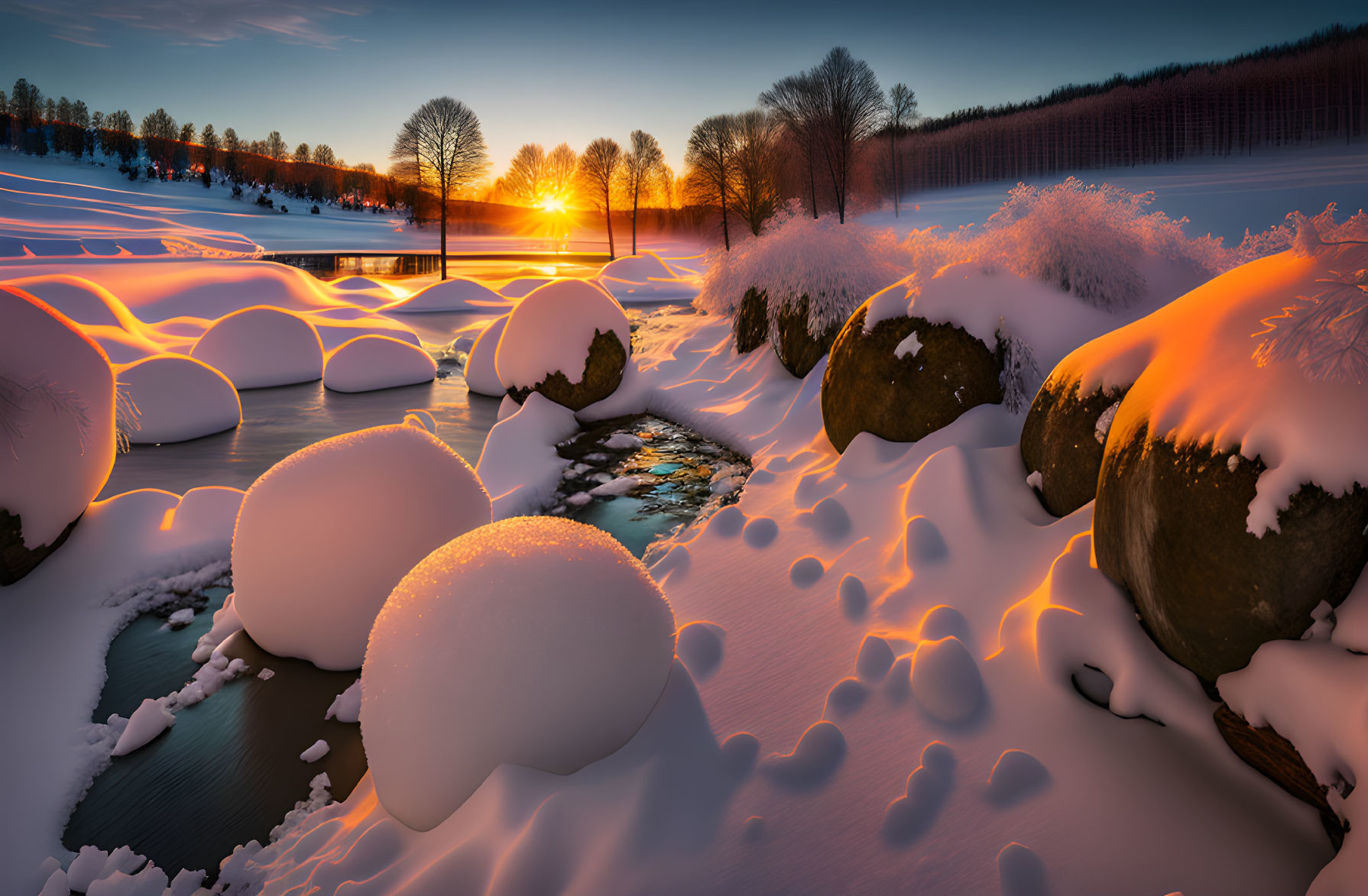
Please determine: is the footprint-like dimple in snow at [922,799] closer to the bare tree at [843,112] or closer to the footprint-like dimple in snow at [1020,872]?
the footprint-like dimple in snow at [1020,872]

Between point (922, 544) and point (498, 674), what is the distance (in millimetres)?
2664

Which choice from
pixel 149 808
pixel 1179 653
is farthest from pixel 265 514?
pixel 1179 653

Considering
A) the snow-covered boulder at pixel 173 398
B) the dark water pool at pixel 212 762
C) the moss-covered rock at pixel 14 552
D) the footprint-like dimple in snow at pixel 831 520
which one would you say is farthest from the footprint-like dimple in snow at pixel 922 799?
the snow-covered boulder at pixel 173 398

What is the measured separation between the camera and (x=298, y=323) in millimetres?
12859

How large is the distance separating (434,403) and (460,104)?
2692cm

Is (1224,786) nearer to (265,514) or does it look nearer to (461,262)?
(265,514)

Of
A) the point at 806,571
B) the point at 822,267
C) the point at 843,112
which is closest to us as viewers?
the point at 806,571

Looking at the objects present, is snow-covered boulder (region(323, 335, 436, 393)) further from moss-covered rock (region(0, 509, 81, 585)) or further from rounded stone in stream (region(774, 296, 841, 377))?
moss-covered rock (region(0, 509, 81, 585))

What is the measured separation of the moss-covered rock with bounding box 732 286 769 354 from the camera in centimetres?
995

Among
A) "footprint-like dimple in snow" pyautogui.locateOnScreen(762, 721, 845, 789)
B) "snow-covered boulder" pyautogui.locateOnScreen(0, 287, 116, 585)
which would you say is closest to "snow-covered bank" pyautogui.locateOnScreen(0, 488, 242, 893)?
"snow-covered boulder" pyautogui.locateOnScreen(0, 287, 116, 585)

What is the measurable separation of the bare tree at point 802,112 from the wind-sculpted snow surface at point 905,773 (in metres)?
29.5

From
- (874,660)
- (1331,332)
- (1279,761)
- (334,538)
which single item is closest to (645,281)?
(334,538)

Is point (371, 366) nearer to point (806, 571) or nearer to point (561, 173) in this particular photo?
point (806, 571)

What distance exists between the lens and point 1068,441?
3.73 m
